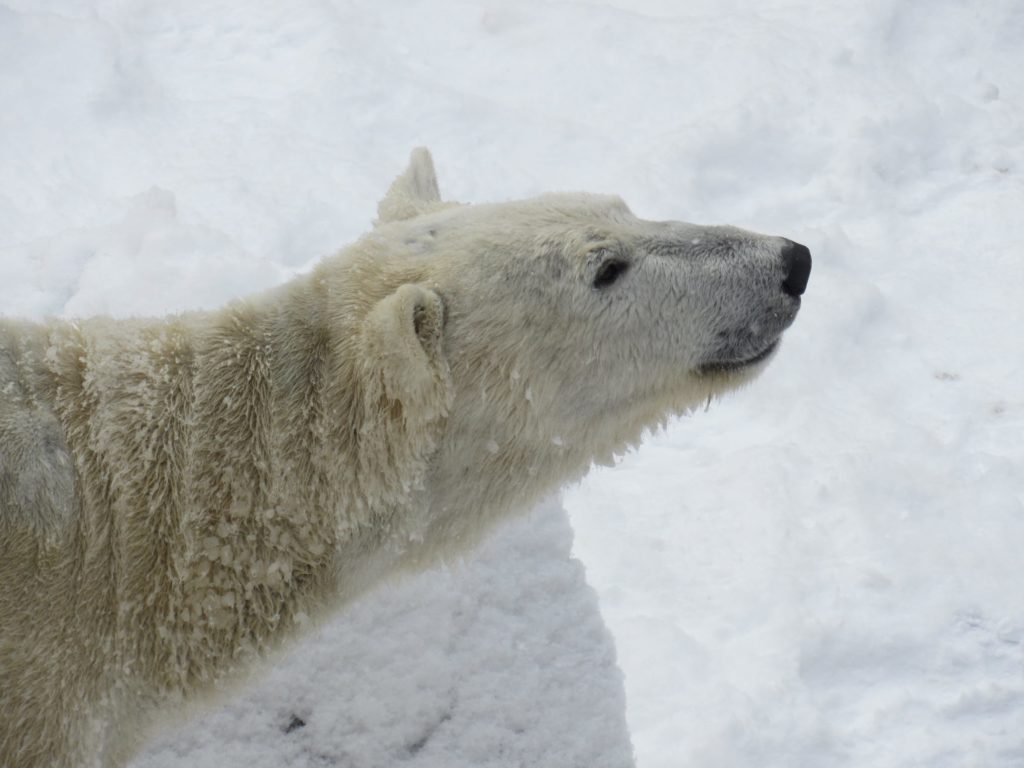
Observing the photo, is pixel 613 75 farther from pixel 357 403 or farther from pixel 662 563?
pixel 357 403

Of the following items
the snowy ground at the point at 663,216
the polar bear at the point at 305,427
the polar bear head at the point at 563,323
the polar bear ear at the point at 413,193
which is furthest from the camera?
the snowy ground at the point at 663,216

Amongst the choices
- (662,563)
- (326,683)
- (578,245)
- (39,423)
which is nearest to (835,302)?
(662,563)

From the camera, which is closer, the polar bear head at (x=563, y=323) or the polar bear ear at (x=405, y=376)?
the polar bear ear at (x=405, y=376)

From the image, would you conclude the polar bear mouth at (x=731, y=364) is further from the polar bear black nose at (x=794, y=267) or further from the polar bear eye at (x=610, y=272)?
the polar bear eye at (x=610, y=272)

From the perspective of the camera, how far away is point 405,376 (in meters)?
2.63

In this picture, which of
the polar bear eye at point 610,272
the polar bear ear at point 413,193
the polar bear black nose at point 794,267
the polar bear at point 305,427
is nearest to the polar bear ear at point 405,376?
the polar bear at point 305,427

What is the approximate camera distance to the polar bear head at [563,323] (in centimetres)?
281

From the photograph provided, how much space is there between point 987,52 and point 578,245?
5.51m

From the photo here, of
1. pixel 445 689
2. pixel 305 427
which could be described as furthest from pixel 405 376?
pixel 445 689

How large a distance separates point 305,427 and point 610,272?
0.94 m

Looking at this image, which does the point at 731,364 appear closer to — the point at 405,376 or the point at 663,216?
the point at 405,376

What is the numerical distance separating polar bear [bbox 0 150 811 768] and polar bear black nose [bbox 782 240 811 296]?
27 millimetres

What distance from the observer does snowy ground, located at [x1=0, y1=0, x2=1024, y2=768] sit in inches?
145

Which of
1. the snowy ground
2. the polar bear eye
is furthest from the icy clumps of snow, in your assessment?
the polar bear eye
